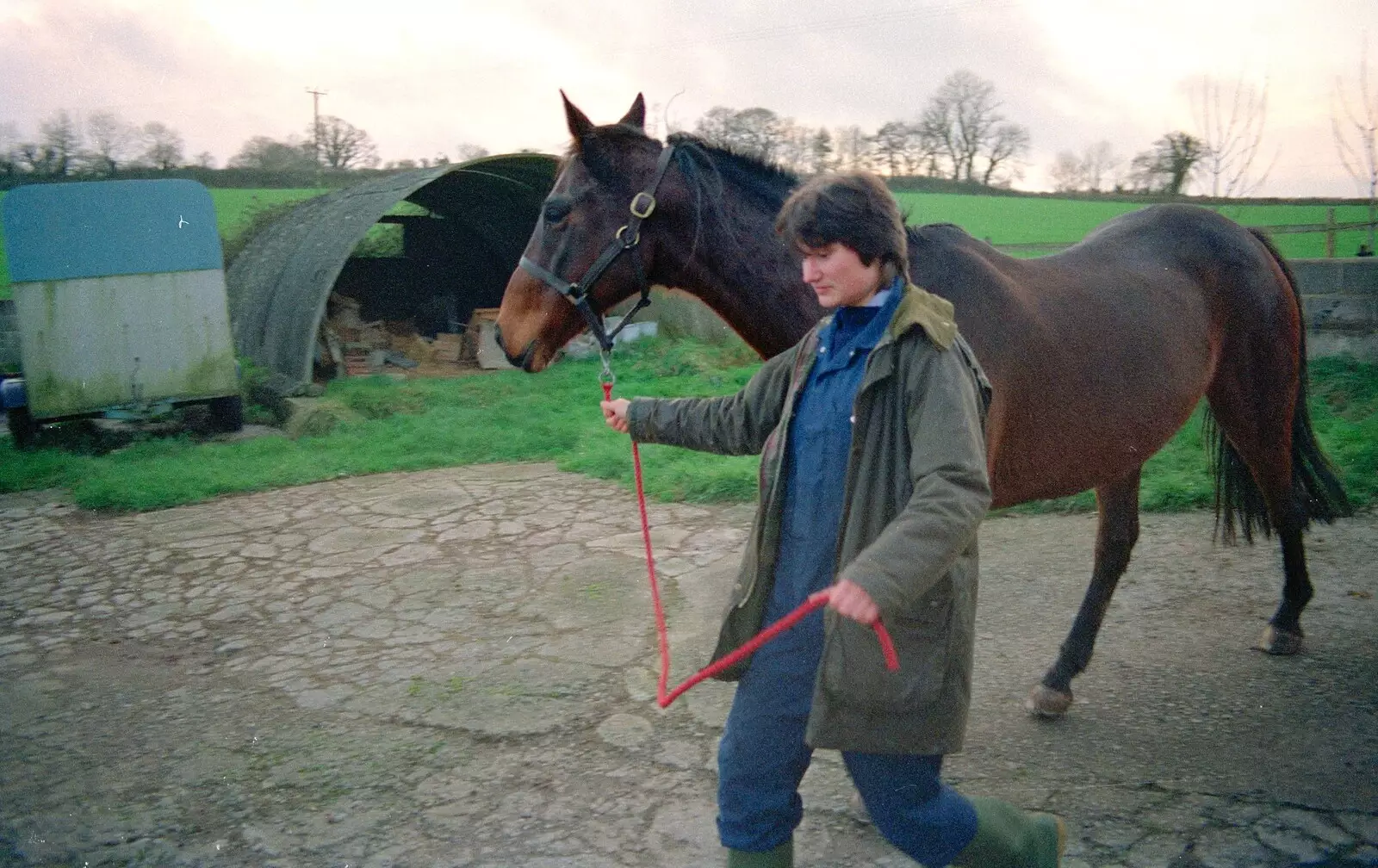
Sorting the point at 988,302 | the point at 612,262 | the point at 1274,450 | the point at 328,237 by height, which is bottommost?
the point at 1274,450

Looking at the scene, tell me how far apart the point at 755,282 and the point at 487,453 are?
527 cm

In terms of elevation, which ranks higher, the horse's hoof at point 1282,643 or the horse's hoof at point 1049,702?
the horse's hoof at point 1282,643

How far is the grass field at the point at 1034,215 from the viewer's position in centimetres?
1033

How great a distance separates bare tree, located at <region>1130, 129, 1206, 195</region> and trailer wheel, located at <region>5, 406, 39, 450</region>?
14.1m

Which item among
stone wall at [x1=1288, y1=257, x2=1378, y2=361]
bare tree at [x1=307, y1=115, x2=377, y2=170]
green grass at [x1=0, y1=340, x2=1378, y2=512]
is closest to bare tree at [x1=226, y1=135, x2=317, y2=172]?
bare tree at [x1=307, y1=115, x2=377, y2=170]

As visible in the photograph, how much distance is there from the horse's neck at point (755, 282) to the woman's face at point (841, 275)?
3.31 feet

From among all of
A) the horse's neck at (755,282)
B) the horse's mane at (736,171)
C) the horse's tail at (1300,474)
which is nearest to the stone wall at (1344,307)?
the horse's tail at (1300,474)

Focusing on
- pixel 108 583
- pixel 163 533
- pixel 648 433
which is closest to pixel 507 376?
pixel 163 533

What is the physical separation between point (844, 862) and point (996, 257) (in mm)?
1939

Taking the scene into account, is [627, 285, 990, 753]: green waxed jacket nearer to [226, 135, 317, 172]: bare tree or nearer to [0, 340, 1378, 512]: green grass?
[0, 340, 1378, 512]: green grass

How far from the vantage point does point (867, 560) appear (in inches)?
64.9

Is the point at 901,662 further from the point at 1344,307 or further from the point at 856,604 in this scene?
the point at 1344,307

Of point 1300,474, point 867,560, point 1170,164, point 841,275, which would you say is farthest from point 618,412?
A: point 1170,164

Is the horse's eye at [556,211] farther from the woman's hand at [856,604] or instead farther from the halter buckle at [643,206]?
the woman's hand at [856,604]
